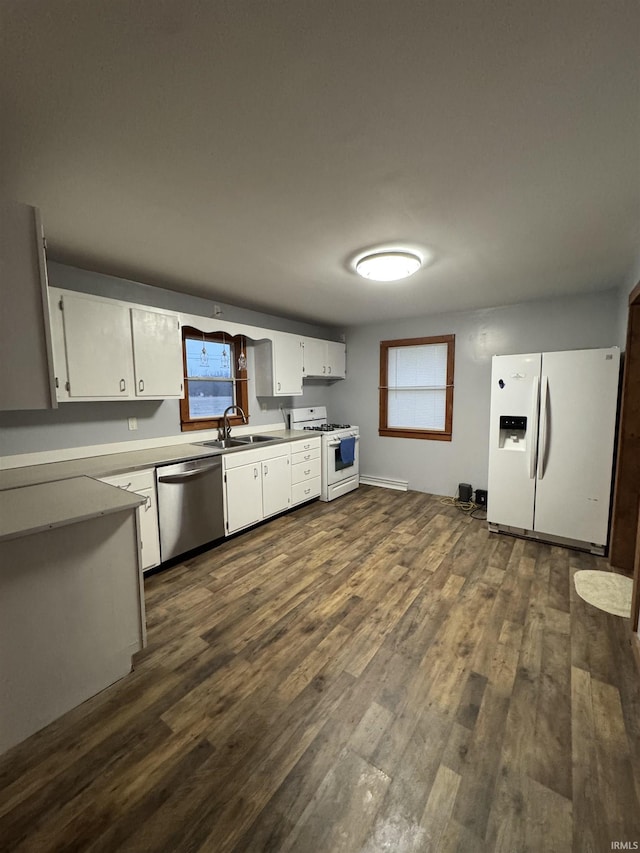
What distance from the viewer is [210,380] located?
380 cm

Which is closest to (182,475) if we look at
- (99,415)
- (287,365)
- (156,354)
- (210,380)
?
(99,415)

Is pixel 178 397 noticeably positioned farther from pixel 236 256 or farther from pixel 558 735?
pixel 558 735

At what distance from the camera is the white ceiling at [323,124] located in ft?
3.02

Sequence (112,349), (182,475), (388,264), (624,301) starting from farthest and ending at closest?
1. (624,301)
2. (182,475)
3. (112,349)
4. (388,264)

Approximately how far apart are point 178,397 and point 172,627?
181 centimetres

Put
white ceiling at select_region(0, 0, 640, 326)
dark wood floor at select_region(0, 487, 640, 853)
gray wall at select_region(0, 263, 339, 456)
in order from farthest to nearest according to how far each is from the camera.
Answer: gray wall at select_region(0, 263, 339, 456), dark wood floor at select_region(0, 487, 640, 853), white ceiling at select_region(0, 0, 640, 326)

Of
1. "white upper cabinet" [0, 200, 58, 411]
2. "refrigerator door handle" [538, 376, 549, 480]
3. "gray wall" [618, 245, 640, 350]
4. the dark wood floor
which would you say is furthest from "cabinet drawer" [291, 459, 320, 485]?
"gray wall" [618, 245, 640, 350]

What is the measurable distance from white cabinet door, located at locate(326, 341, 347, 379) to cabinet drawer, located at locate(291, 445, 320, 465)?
1.24 meters

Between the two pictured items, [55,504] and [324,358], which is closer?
[55,504]

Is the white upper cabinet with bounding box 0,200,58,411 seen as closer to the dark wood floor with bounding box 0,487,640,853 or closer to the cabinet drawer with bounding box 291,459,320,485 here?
the dark wood floor with bounding box 0,487,640,853

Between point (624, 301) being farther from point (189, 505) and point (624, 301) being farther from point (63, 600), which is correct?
point (63, 600)

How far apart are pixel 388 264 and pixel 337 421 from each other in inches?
133

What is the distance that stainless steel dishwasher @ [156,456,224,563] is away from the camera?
2.78 m

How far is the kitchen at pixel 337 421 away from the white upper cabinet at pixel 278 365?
0.15 m
